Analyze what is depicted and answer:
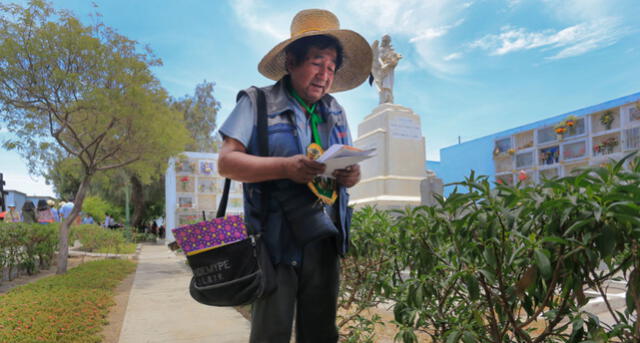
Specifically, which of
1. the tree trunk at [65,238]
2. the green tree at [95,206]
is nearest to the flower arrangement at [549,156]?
the tree trunk at [65,238]

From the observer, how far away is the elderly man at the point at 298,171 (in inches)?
53.6

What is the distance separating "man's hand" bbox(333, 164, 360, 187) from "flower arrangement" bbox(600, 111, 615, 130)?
18.9 m

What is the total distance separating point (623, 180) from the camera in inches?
43.4

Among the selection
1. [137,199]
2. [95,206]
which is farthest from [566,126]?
[95,206]

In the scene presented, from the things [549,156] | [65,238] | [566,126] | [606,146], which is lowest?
[65,238]

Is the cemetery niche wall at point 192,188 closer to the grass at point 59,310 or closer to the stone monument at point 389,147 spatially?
the stone monument at point 389,147

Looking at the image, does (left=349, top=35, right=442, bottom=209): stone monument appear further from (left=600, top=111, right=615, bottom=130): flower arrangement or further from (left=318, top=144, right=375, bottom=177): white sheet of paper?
(left=600, top=111, right=615, bottom=130): flower arrangement

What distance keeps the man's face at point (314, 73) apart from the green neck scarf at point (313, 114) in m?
0.03

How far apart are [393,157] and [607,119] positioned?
38.0 ft

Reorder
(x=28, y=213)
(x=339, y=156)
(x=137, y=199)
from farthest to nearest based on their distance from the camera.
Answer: (x=137, y=199), (x=28, y=213), (x=339, y=156)

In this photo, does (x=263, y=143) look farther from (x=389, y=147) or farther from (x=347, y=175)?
(x=389, y=147)

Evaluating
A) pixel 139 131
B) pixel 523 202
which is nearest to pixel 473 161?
pixel 139 131

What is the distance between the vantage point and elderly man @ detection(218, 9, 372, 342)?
4.46ft

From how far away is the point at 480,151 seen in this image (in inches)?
993
